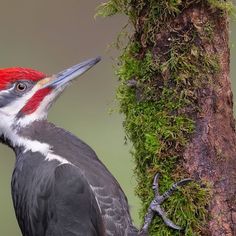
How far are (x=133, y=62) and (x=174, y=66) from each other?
1.01ft

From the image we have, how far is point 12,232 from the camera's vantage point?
29.9 feet

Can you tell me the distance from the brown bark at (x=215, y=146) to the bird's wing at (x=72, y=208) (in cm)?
64

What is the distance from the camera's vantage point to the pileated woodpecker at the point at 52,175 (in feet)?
16.6

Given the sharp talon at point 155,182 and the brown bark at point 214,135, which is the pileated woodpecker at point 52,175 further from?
the brown bark at point 214,135

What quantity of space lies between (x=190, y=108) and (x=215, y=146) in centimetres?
24

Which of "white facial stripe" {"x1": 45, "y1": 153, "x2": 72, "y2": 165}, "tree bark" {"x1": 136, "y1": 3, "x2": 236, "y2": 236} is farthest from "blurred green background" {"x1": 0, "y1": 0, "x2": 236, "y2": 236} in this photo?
"tree bark" {"x1": 136, "y1": 3, "x2": 236, "y2": 236}

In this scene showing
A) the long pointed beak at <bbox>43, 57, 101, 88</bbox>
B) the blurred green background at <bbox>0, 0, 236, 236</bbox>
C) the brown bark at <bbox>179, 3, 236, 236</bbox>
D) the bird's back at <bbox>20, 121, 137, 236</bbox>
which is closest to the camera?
the brown bark at <bbox>179, 3, 236, 236</bbox>

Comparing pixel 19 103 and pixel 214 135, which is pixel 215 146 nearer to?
pixel 214 135

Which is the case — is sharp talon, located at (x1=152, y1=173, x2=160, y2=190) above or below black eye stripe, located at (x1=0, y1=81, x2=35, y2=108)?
below

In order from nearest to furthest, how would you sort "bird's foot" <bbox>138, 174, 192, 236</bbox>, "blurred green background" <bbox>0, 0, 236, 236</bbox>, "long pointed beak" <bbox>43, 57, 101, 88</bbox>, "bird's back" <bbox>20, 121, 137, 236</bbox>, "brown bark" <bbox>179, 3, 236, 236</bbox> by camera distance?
1. "brown bark" <bbox>179, 3, 236, 236</bbox>
2. "bird's foot" <bbox>138, 174, 192, 236</bbox>
3. "bird's back" <bbox>20, 121, 137, 236</bbox>
4. "long pointed beak" <bbox>43, 57, 101, 88</bbox>
5. "blurred green background" <bbox>0, 0, 236, 236</bbox>

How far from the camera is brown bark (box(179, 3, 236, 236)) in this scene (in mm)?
4762

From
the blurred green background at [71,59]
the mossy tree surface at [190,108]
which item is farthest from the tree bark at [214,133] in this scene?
the blurred green background at [71,59]

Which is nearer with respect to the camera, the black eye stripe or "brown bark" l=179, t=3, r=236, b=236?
"brown bark" l=179, t=3, r=236, b=236

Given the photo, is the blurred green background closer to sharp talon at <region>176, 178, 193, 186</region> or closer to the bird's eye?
the bird's eye
